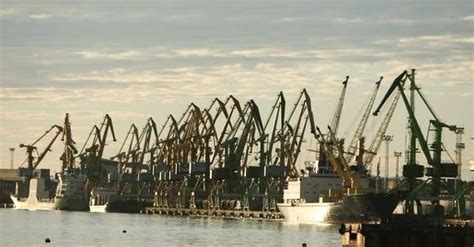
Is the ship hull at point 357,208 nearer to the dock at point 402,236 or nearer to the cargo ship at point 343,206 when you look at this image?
the cargo ship at point 343,206

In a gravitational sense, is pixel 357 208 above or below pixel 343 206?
below

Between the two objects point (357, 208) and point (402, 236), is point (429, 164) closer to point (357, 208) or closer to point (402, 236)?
point (357, 208)

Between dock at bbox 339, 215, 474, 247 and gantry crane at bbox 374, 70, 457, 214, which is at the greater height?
gantry crane at bbox 374, 70, 457, 214

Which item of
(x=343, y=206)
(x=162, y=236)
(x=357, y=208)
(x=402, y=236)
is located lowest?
(x=402, y=236)

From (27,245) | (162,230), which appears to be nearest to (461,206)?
(162,230)

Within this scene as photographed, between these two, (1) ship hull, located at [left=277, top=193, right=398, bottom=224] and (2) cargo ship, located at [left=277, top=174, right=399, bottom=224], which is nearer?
(1) ship hull, located at [left=277, top=193, right=398, bottom=224]

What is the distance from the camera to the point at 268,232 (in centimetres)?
15950

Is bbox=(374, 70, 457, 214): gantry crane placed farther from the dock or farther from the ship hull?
the dock

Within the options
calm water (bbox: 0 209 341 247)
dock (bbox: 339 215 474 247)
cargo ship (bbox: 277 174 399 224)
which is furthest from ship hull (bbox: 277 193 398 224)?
dock (bbox: 339 215 474 247)

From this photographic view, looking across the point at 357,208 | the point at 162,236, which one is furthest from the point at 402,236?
the point at 357,208

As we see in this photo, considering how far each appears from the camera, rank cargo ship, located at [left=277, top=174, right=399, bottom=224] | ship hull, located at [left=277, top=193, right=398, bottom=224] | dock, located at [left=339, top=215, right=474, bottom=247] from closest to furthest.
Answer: dock, located at [left=339, top=215, right=474, bottom=247] → ship hull, located at [left=277, top=193, right=398, bottom=224] → cargo ship, located at [left=277, top=174, right=399, bottom=224]

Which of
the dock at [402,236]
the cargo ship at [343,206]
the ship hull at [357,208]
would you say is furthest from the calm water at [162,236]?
the dock at [402,236]

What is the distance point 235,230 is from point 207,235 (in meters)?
19.1

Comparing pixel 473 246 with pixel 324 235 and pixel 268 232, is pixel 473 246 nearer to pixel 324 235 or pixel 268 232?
pixel 324 235
